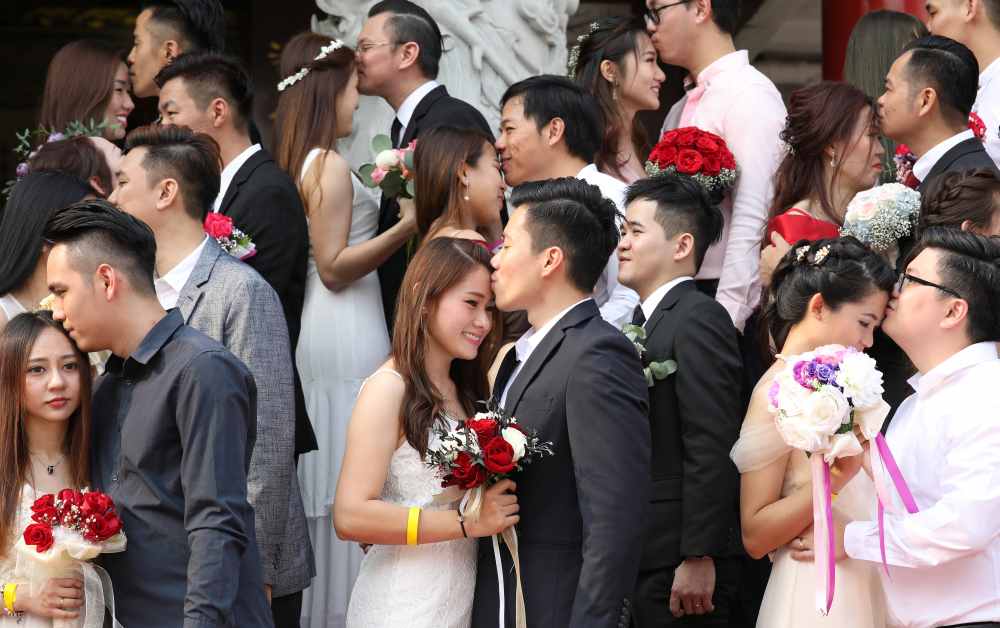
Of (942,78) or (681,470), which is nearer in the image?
(681,470)

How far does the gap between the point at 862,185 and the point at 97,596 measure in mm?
3178

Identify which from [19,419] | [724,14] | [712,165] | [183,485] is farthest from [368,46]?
[183,485]

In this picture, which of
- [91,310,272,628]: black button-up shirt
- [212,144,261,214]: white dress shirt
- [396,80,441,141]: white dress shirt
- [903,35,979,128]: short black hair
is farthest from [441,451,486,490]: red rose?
[396,80,441,141]: white dress shirt

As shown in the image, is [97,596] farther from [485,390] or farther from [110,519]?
[485,390]

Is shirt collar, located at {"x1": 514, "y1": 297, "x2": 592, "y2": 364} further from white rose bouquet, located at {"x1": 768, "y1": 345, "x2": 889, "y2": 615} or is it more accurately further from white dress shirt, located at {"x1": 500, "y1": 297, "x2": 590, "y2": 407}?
white rose bouquet, located at {"x1": 768, "y1": 345, "x2": 889, "y2": 615}

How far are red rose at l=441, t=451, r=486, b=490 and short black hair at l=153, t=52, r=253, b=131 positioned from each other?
92.5 inches

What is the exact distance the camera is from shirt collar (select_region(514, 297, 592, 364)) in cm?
451

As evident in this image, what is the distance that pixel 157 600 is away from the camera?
4062 mm

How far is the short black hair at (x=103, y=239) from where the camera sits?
421cm

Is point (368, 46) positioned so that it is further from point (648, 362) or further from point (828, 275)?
point (828, 275)

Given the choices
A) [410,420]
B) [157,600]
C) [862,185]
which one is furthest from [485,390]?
[862,185]

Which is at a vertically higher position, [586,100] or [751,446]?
[586,100]

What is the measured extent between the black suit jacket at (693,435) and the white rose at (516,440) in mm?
961

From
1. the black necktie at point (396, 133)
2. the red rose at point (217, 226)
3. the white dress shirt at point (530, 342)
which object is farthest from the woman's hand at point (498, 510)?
the black necktie at point (396, 133)
